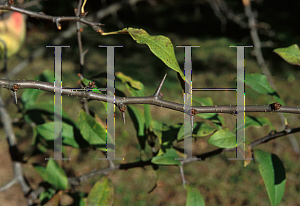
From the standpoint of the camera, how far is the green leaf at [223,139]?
762 mm

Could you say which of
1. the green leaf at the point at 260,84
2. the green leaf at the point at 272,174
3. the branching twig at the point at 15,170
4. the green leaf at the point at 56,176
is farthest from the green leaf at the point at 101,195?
the green leaf at the point at 260,84

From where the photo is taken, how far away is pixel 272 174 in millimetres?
784

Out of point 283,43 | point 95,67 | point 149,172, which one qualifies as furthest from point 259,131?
point 95,67

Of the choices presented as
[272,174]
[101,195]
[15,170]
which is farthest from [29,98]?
[272,174]

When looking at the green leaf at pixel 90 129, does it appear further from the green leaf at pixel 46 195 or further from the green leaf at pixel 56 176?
the green leaf at pixel 46 195

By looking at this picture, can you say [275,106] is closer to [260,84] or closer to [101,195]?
[260,84]

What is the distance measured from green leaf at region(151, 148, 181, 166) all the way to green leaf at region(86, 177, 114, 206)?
0.61 feet

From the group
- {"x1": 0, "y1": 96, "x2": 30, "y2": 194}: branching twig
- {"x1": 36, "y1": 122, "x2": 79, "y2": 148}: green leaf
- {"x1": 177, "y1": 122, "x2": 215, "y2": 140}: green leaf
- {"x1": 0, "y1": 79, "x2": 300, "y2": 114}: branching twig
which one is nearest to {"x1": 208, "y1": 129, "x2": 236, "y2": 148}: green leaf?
{"x1": 177, "y1": 122, "x2": 215, "y2": 140}: green leaf

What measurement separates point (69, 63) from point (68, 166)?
193 cm

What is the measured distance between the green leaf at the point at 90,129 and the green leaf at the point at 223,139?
335 mm

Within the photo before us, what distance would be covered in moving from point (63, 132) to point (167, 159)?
36 cm

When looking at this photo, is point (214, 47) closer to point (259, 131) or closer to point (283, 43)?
point (283, 43)

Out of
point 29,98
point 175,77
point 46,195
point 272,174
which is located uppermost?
point 175,77

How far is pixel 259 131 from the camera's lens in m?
3.03
